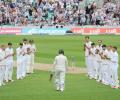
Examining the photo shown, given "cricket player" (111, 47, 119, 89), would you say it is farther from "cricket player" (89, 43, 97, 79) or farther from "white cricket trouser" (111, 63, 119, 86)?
"cricket player" (89, 43, 97, 79)

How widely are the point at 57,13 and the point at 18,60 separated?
31.5 m

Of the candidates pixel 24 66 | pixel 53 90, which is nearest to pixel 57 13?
pixel 24 66

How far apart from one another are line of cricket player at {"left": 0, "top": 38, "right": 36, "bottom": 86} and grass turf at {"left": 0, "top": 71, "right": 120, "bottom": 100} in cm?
53

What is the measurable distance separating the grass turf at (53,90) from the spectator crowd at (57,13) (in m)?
29.5

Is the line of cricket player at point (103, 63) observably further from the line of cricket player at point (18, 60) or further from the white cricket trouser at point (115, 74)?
the line of cricket player at point (18, 60)

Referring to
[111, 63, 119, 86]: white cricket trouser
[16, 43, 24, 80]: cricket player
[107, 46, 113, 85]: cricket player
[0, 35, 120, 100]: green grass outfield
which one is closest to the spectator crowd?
[0, 35, 120, 100]: green grass outfield

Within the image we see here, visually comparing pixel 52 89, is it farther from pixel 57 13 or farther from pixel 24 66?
pixel 57 13

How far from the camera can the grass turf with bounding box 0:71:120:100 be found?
74.8 feet

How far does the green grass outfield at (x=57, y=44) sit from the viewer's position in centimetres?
3800

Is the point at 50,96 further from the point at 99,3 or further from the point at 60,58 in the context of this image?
the point at 99,3

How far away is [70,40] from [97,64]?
20.8 m

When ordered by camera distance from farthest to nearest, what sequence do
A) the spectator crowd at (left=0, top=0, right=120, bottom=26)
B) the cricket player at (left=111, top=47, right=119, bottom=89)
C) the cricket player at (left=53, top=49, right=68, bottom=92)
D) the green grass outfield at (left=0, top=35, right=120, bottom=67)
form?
the spectator crowd at (left=0, top=0, right=120, bottom=26) → the green grass outfield at (left=0, top=35, right=120, bottom=67) → the cricket player at (left=111, top=47, right=119, bottom=89) → the cricket player at (left=53, top=49, right=68, bottom=92)

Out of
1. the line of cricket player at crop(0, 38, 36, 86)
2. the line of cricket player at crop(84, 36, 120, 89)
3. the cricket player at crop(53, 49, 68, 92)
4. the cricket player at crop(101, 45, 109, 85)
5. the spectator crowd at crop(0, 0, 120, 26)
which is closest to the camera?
the cricket player at crop(53, 49, 68, 92)

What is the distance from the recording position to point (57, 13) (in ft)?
198
